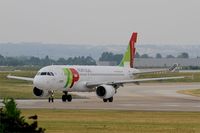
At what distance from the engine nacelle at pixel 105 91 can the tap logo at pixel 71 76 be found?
6.79 ft

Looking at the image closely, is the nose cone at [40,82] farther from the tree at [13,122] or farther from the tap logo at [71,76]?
the tree at [13,122]

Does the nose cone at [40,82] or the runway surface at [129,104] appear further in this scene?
the nose cone at [40,82]

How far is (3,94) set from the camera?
7481 centimetres

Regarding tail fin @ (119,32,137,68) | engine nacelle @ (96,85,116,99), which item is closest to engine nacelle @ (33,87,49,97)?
engine nacelle @ (96,85,116,99)

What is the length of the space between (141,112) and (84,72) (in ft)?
68.9

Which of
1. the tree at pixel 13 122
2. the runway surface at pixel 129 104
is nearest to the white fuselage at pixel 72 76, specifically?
the runway surface at pixel 129 104

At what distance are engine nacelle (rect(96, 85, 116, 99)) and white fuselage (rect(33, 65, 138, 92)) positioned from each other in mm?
1964

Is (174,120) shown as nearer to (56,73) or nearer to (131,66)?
(56,73)

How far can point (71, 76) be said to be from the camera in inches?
2638

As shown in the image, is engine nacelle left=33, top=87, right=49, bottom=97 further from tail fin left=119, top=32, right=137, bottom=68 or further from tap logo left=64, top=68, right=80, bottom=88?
tail fin left=119, top=32, right=137, bottom=68

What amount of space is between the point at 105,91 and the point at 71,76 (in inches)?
125

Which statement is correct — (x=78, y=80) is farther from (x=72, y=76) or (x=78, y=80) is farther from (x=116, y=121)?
(x=116, y=121)

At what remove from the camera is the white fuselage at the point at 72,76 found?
214 feet

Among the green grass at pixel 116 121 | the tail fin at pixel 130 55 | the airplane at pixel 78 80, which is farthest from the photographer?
the tail fin at pixel 130 55
